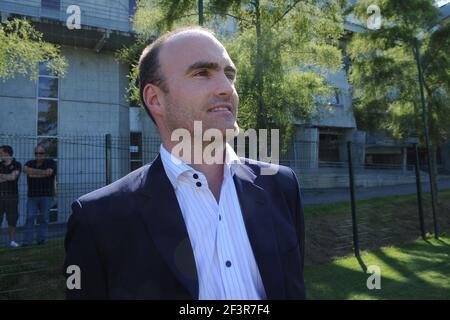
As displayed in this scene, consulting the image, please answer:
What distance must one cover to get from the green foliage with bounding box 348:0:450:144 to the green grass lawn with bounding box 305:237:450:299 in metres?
6.24

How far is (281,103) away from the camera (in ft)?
28.9

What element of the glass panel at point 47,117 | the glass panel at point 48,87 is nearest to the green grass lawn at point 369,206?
the glass panel at point 47,117

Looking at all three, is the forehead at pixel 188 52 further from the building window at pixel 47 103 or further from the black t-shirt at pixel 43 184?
the building window at pixel 47 103

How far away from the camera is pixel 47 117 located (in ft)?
50.2

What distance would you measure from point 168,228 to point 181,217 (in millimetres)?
77

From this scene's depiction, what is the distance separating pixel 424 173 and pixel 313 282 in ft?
72.1

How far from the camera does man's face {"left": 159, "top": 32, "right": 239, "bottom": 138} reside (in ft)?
6.28

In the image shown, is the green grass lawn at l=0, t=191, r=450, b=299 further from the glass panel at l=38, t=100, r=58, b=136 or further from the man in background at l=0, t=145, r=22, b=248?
the glass panel at l=38, t=100, r=58, b=136

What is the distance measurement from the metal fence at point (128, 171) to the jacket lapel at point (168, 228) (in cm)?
501

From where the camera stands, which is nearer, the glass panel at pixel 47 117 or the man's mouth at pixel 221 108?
the man's mouth at pixel 221 108

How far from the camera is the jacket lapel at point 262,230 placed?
1761mm

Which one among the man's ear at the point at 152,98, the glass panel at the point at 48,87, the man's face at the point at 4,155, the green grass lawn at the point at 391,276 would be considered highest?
the glass panel at the point at 48,87

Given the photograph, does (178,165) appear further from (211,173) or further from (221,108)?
(221,108)
